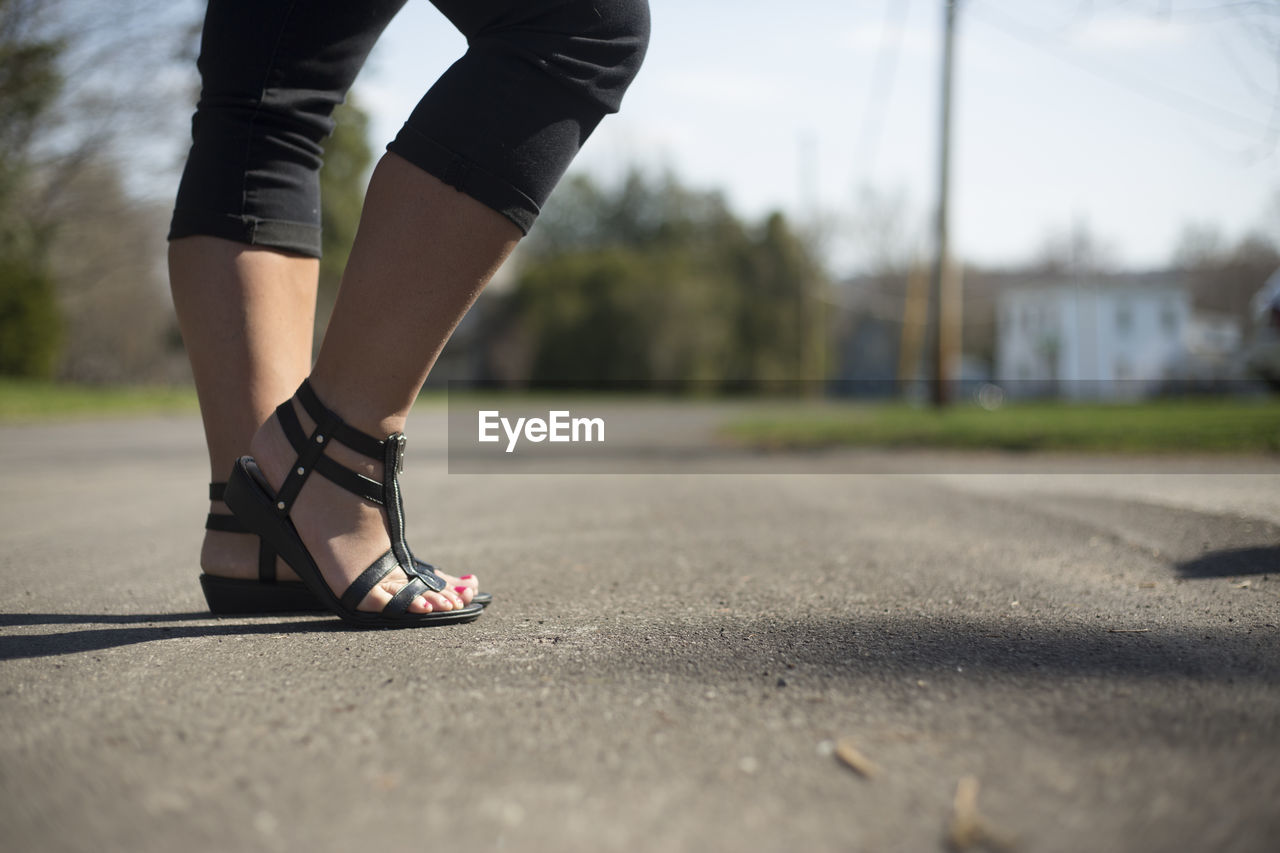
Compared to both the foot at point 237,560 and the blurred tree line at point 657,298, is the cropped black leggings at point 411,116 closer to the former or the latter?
the foot at point 237,560

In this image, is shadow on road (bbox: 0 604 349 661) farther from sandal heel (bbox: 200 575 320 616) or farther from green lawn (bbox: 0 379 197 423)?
green lawn (bbox: 0 379 197 423)

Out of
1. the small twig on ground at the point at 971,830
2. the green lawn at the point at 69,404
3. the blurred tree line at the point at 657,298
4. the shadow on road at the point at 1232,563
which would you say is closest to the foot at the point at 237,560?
the small twig on ground at the point at 971,830

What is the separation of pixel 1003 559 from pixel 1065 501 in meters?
1.34

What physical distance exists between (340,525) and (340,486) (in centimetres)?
6

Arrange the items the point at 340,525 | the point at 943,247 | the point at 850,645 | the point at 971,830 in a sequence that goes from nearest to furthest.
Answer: the point at 971,830
the point at 850,645
the point at 340,525
the point at 943,247

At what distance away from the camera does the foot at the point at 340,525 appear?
154 cm

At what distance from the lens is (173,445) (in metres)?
8.27

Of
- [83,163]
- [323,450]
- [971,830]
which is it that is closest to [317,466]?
[323,450]

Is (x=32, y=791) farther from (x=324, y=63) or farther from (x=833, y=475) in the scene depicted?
(x=833, y=475)

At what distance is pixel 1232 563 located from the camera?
2066 mm

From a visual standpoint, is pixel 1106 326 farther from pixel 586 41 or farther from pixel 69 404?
pixel 586 41

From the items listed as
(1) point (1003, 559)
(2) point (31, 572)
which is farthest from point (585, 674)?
(2) point (31, 572)

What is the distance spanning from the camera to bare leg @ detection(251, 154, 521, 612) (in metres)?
1.46

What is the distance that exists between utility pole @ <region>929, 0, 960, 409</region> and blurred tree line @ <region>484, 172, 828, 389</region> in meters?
20.0
